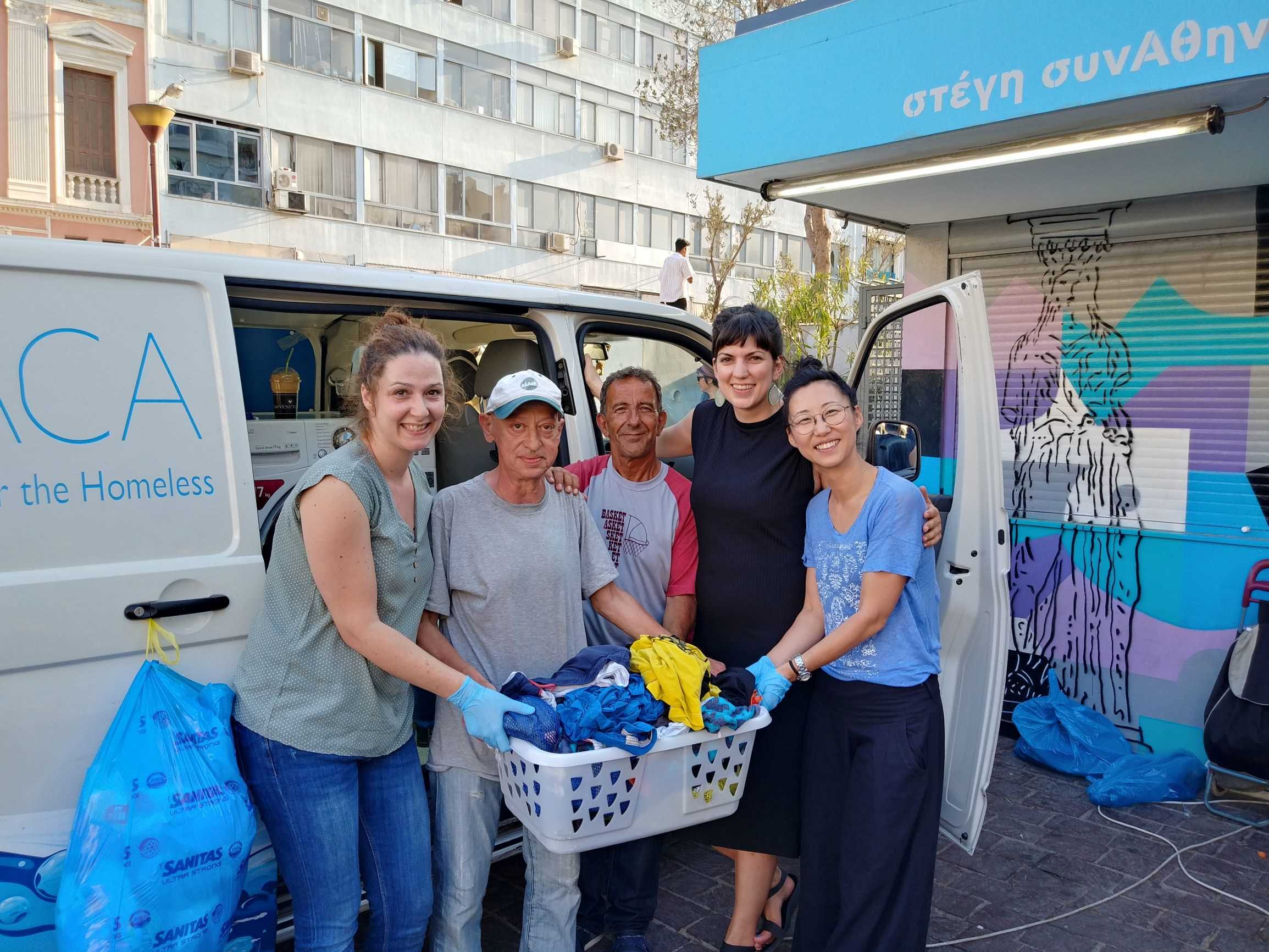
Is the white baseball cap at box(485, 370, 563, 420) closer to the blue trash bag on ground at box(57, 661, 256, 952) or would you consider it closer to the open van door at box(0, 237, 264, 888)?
the open van door at box(0, 237, 264, 888)

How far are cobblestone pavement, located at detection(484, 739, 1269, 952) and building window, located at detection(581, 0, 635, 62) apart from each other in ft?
91.1

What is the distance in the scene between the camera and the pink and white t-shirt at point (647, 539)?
3.13m

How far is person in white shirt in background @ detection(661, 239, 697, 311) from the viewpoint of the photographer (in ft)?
49.4

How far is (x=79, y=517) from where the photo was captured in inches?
90.3

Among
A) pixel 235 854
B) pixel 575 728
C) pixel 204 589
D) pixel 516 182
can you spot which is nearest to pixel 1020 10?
pixel 575 728

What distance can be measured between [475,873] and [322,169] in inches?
879

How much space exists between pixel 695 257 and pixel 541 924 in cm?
2999

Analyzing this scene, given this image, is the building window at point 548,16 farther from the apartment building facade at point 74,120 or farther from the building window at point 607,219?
the apartment building facade at point 74,120

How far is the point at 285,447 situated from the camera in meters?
3.58

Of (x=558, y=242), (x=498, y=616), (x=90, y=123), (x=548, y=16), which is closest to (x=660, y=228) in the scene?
(x=558, y=242)

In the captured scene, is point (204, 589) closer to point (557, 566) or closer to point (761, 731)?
point (557, 566)

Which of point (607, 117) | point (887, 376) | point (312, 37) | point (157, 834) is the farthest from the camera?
point (607, 117)

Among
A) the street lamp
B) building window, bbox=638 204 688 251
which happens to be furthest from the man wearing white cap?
building window, bbox=638 204 688 251

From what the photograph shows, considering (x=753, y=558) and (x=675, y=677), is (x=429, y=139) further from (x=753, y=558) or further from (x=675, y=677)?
(x=675, y=677)
